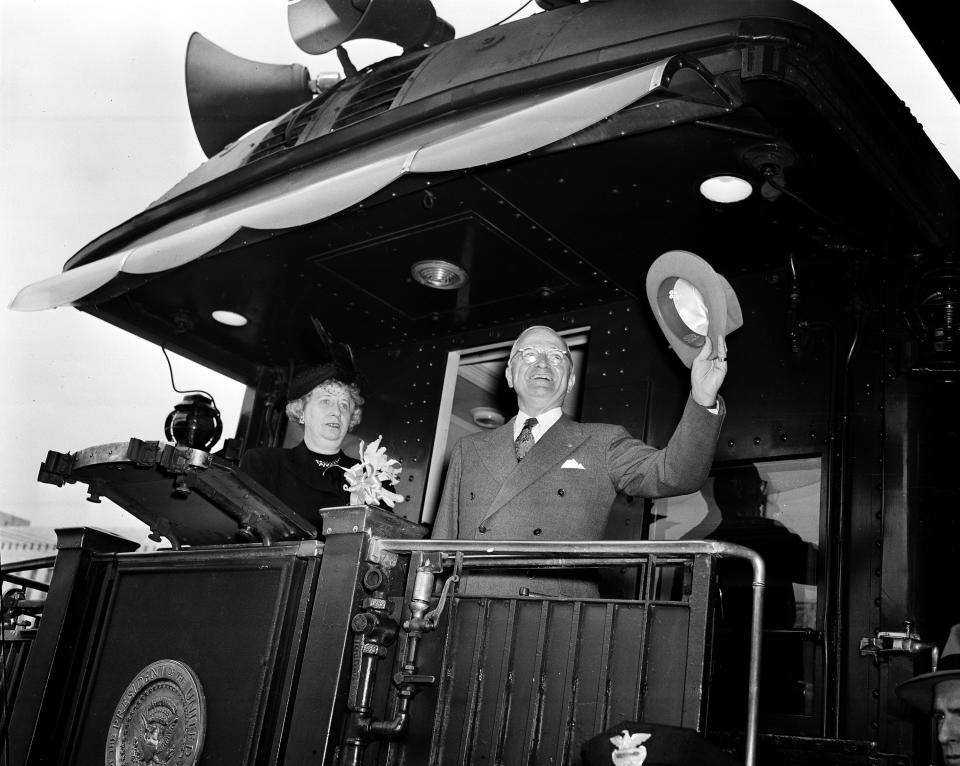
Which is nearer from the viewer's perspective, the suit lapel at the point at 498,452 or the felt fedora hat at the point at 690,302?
the felt fedora hat at the point at 690,302

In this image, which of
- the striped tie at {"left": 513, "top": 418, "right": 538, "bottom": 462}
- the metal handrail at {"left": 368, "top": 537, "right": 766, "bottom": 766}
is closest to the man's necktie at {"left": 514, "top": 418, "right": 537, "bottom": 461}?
the striped tie at {"left": 513, "top": 418, "right": 538, "bottom": 462}

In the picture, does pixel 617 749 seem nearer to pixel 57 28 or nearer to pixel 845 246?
pixel 845 246

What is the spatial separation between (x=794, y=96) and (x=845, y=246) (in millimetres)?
1412

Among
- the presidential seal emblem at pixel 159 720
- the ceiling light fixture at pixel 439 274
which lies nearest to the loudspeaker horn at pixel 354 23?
the ceiling light fixture at pixel 439 274

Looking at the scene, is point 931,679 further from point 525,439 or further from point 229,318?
point 229,318

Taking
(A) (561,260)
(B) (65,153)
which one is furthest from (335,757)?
(B) (65,153)

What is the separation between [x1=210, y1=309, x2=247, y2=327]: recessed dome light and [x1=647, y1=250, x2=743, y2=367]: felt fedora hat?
14.3 feet

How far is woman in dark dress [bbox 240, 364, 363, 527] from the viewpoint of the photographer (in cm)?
509

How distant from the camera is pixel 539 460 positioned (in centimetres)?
400

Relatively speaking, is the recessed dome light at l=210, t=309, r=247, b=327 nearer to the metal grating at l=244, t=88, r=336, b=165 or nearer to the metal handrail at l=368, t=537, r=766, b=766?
the metal grating at l=244, t=88, r=336, b=165

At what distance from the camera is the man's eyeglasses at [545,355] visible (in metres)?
4.31

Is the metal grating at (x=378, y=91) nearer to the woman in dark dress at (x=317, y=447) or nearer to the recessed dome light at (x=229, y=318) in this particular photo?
the woman in dark dress at (x=317, y=447)

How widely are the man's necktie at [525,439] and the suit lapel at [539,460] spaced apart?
0.06 metres

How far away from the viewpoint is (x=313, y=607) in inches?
136
